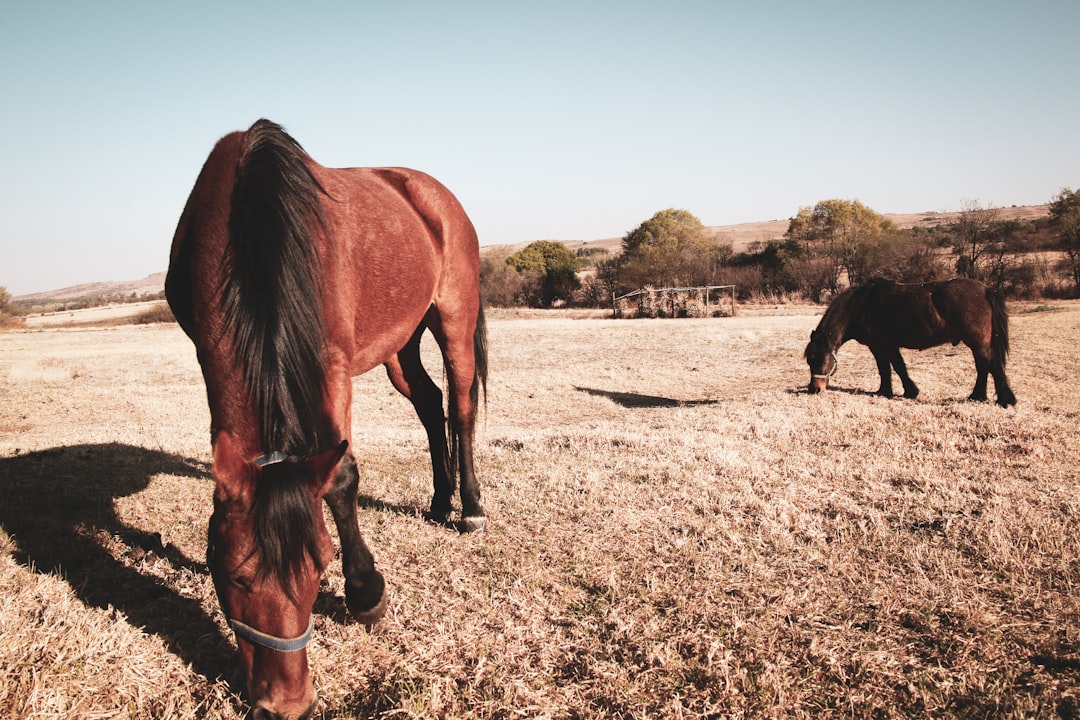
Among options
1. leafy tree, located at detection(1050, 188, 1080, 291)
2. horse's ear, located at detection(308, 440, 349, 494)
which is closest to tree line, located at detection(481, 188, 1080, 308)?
leafy tree, located at detection(1050, 188, 1080, 291)

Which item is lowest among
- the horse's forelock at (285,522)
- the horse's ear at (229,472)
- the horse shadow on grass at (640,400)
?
the horse shadow on grass at (640,400)

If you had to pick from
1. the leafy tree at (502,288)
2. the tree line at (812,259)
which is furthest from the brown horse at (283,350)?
the leafy tree at (502,288)

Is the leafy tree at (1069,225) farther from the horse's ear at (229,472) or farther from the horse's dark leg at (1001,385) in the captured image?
the horse's ear at (229,472)

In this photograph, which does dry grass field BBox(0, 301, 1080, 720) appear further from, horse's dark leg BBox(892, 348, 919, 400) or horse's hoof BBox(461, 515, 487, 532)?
horse's dark leg BBox(892, 348, 919, 400)

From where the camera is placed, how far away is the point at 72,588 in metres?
2.83

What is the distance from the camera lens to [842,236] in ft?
124

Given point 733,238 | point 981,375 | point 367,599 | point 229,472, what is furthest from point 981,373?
point 733,238

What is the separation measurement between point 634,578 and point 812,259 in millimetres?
36796

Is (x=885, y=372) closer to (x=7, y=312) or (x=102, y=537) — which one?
(x=102, y=537)

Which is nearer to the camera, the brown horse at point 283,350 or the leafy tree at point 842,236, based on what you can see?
the brown horse at point 283,350

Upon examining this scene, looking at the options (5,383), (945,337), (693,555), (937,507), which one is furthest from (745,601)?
(5,383)

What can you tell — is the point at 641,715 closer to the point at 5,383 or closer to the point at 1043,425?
the point at 1043,425

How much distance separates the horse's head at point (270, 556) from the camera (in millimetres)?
1761

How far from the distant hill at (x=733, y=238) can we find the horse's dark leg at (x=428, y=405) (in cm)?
4980
